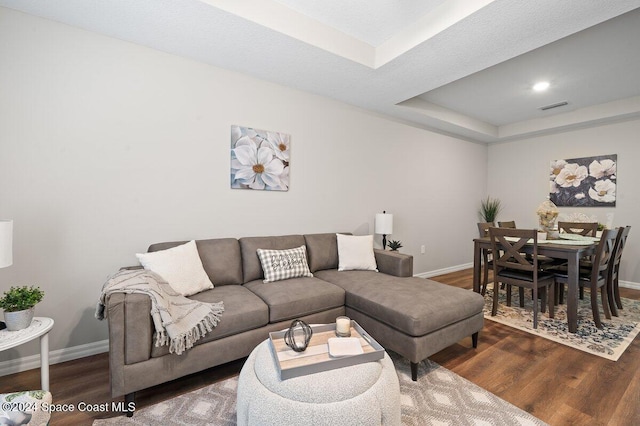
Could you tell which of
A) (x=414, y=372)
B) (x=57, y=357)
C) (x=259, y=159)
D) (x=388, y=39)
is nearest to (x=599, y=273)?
(x=414, y=372)

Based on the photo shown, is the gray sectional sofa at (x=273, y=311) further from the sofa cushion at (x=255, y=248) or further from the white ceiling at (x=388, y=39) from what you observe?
the white ceiling at (x=388, y=39)

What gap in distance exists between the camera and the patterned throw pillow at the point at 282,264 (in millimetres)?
2531

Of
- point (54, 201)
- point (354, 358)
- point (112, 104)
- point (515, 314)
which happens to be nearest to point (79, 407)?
point (54, 201)

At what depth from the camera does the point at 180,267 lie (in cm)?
210

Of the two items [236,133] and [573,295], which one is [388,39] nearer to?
[236,133]

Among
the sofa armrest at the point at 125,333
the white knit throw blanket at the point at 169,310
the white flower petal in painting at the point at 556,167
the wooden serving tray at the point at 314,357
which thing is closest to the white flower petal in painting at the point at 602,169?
the white flower petal in painting at the point at 556,167

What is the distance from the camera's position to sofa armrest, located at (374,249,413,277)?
2.76 m

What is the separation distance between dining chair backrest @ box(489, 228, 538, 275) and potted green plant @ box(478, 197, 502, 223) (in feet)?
8.45

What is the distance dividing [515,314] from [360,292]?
6.39 ft

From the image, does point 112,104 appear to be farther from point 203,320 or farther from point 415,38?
point 415,38

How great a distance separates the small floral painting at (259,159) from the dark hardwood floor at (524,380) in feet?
5.48

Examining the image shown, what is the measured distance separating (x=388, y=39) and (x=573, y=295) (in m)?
2.90

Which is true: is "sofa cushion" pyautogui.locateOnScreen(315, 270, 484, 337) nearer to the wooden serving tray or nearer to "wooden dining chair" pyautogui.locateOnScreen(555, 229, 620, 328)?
the wooden serving tray

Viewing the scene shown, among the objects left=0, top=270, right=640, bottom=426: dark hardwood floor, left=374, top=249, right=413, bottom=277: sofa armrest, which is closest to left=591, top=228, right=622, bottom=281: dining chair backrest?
left=0, top=270, right=640, bottom=426: dark hardwood floor
